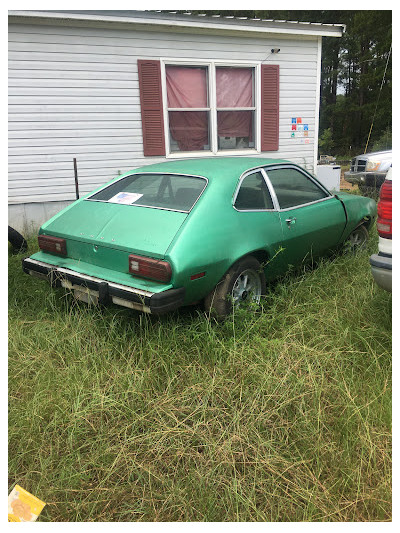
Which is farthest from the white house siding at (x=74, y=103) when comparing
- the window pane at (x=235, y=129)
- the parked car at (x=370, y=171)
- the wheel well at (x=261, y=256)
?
the wheel well at (x=261, y=256)

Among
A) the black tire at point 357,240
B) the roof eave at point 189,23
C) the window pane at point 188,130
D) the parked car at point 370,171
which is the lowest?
the black tire at point 357,240

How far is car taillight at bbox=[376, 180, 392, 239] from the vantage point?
2951 millimetres

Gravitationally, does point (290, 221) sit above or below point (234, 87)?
below

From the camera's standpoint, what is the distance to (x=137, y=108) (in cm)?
735

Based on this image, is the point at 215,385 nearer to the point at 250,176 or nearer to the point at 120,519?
the point at 120,519

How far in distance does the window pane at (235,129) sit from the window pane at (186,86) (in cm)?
50

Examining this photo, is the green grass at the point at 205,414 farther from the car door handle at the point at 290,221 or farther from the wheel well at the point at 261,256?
the car door handle at the point at 290,221

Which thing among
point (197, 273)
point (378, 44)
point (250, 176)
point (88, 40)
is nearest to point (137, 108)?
point (88, 40)

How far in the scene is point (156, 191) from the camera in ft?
12.1

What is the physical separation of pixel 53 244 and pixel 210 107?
5.29m

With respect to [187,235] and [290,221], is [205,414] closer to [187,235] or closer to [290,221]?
[187,235]

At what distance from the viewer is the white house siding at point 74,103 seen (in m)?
6.56

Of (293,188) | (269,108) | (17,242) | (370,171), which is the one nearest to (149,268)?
(293,188)

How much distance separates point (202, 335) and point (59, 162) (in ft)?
16.6
